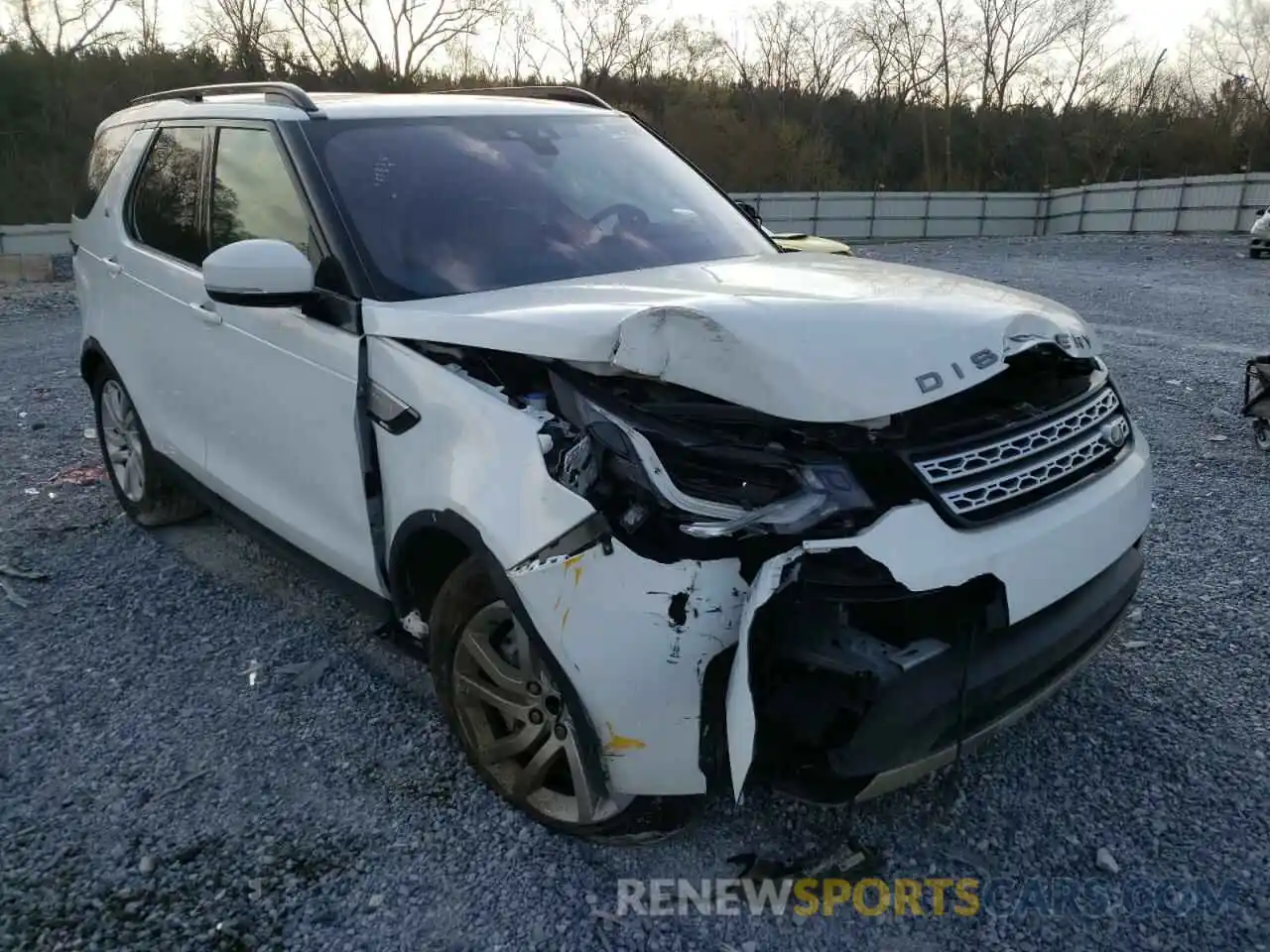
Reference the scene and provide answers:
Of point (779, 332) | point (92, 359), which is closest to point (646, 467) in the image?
point (779, 332)

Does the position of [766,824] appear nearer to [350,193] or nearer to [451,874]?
[451,874]

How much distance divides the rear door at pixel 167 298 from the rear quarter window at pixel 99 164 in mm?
381

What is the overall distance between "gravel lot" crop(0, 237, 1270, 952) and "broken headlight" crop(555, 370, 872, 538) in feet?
3.22

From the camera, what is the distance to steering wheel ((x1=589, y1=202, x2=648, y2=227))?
11.3 feet

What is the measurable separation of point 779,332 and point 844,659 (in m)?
0.72

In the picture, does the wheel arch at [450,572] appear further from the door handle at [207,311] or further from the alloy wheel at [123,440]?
the alloy wheel at [123,440]

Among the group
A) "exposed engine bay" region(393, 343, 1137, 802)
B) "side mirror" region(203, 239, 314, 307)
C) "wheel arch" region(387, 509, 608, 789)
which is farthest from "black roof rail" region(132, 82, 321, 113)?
"exposed engine bay" region(393, 343, 1137, 802)

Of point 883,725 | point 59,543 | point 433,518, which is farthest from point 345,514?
point 59,543

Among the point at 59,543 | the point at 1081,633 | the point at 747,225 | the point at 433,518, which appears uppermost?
the point at 747,225

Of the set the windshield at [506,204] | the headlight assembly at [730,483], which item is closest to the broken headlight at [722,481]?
the headlight assembly at [730,483]

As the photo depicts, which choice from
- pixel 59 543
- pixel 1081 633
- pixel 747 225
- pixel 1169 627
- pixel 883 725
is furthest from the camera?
pixel 59 543

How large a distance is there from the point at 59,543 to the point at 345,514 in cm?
257

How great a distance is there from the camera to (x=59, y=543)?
4.74m

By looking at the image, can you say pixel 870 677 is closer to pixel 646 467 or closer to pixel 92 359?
pixel 646 467
